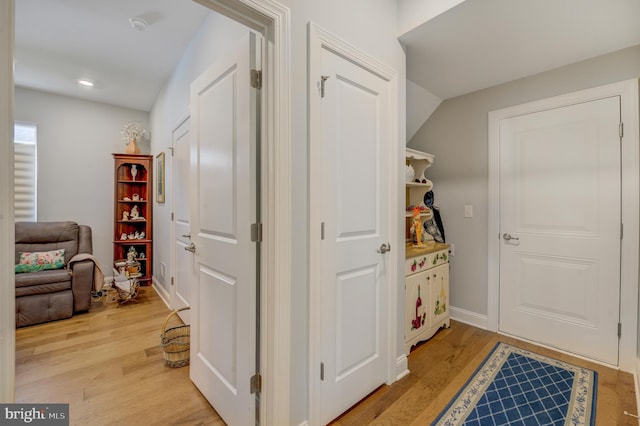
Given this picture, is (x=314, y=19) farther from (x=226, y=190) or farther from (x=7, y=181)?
(x=7, y=181)

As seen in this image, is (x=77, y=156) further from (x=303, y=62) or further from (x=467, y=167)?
(x=467, y=167)

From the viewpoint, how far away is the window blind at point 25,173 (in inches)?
139

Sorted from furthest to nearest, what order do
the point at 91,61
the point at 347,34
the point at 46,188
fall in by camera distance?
the point at 46,188, the point at 91,61, the point at 347,34

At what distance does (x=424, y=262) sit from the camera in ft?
7.72

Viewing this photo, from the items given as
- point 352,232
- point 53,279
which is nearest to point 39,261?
point 53,279

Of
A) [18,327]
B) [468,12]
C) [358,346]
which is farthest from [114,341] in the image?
[468,12]

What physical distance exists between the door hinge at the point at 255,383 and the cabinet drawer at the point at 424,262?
1.27 metres

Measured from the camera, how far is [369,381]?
172cm

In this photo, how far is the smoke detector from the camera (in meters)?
2.26

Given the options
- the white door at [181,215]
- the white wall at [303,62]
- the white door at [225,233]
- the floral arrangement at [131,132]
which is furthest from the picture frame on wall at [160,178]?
the white door at [225,233]

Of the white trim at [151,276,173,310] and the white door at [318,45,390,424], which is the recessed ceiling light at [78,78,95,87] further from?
the white door at [318,45,390,424]

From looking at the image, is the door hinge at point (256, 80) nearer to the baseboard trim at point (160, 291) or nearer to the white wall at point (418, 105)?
the white wall at point (418, 105)

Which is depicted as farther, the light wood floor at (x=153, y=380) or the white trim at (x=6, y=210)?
the light wood floor at (x=153, y=380)

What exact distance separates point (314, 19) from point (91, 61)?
115 inches
